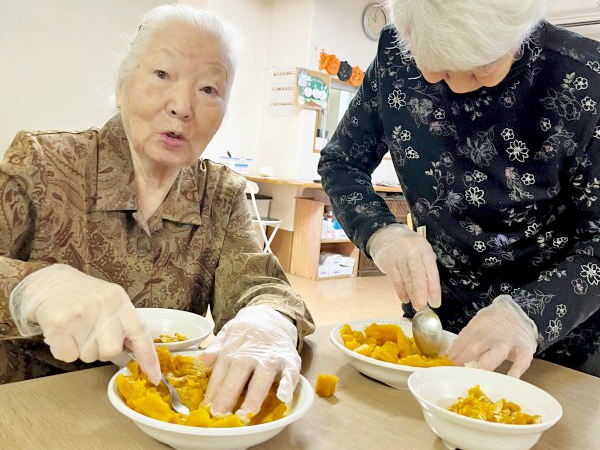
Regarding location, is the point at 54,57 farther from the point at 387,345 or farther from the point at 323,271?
the point at 387,345

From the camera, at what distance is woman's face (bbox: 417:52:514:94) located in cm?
103

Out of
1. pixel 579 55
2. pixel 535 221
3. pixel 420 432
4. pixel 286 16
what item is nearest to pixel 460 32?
pixel 579 55

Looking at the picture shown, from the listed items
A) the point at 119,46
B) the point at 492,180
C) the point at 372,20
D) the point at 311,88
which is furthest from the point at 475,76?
the point at 372,20

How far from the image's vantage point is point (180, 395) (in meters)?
0.81

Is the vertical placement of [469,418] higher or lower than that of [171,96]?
lower

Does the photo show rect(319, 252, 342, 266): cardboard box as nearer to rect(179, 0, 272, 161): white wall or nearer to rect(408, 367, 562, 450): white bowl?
rect(179, 0, 272, 161): white wall

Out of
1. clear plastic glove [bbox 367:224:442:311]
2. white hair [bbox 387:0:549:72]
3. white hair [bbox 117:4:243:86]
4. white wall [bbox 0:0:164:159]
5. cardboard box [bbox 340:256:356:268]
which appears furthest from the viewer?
cardboard box [bbox 340:256:356:268]

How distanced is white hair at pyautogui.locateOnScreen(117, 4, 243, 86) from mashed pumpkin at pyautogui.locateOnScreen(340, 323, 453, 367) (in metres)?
0.74

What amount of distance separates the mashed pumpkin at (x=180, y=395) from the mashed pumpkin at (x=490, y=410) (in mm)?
262

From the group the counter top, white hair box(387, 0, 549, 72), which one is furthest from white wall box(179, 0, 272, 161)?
white hair box(387, 0, 549, 72)

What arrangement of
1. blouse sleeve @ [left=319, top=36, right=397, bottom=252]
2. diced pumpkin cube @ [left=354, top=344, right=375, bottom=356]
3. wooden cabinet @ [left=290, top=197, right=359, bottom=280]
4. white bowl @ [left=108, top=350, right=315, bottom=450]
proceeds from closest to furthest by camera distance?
1. white bowl @ [left=108, top=350, right=315, bottom=450]
2. diced pumpkin cube @ [left=354, top=344, right=375, bottom=356]
3. blouse sleeve @ [left=319, top=36, right=397, bottom=252]
4. wooden cabinet @ [left=290, top=197, right=359, bottom=280]

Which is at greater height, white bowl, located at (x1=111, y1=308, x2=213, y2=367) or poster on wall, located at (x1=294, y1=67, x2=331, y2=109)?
poster on wall, located at (x1=294, y1=67, x2=331, y2=109)

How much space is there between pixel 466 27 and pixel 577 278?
1.83 feet

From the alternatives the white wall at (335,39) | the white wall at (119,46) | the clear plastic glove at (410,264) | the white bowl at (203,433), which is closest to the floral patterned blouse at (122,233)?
the clear plastic glove at (410,264)
